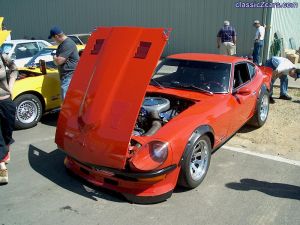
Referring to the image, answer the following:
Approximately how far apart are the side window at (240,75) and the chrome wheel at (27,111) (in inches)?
143

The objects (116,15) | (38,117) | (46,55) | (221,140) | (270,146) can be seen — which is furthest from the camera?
(116,15)

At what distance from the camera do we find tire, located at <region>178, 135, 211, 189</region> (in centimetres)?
369

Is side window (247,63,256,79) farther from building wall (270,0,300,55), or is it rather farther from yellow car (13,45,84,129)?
building wall (270,0,300,55)

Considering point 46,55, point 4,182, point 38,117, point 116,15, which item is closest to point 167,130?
point 4,182

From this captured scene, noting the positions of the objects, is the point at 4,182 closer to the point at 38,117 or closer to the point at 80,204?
the point at 80,204

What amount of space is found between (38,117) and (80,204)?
10.5 ft

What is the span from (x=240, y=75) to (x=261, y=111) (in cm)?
100

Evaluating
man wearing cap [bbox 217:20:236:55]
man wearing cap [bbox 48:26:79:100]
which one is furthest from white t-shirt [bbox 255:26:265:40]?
man wearing cap [bbox 48:26:79:100]

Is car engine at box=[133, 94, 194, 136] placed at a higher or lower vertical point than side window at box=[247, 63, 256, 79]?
lower

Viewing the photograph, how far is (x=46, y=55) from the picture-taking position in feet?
30.3

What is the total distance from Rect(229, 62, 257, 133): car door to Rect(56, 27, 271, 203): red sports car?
176 mm

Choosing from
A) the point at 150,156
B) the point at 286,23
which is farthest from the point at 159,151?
the point at 286,23

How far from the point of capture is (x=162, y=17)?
1605cm

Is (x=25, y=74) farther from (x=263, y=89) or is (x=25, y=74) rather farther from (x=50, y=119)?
(x=263, y=89)
